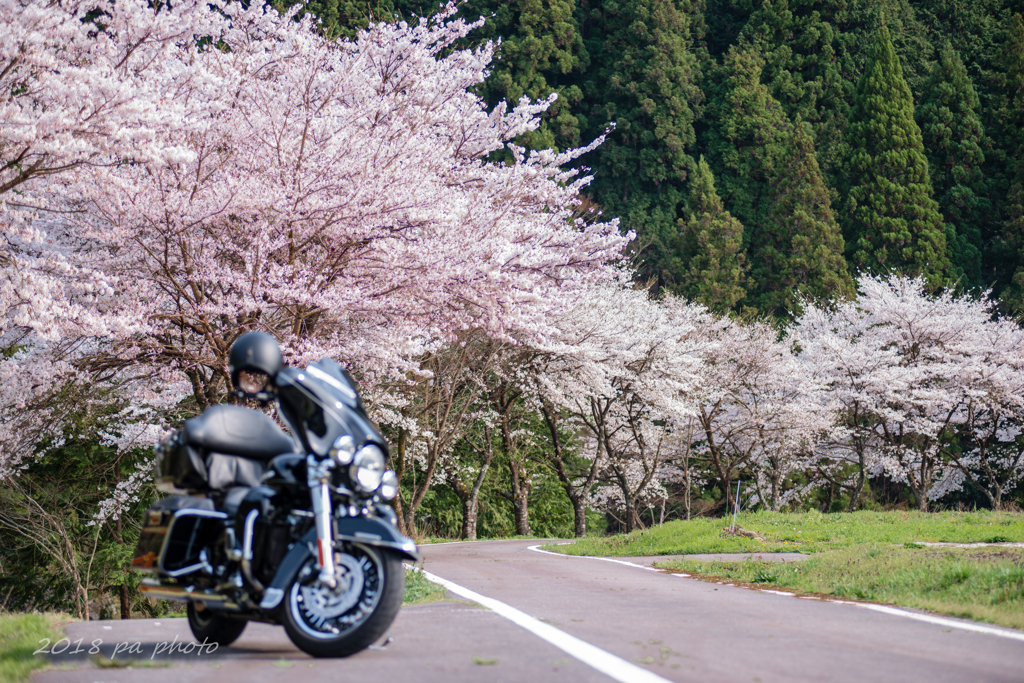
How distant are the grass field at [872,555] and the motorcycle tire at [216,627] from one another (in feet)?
15.5

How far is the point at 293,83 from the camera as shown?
1073 centimetres

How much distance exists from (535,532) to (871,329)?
588 inches

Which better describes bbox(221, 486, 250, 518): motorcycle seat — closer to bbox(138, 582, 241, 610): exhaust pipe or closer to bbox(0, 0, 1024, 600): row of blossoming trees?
bbox(138, 582, 241, 610): exhaust pipe

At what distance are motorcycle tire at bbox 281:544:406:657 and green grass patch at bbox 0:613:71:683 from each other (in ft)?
3.76

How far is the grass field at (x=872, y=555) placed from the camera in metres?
7.17

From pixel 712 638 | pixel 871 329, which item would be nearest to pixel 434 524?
pixel 871 329

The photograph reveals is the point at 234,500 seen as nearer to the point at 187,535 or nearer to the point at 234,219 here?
the point at 187,535

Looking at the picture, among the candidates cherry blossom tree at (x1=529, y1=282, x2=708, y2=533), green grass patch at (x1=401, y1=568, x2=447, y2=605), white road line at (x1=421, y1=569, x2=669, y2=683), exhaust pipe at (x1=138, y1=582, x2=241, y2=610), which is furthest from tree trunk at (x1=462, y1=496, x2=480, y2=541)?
exhaust pipe at (x1=138, y1=582, x2=241, y2=610)

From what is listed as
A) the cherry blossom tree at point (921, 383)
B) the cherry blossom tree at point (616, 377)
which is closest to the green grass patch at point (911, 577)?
the cherry blossom tree at point (616, 377)

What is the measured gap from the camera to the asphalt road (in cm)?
387

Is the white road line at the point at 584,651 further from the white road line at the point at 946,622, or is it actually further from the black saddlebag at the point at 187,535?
the white road line at the point at 946,622

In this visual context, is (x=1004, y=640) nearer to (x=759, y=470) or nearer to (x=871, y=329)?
(x=759, y=470)

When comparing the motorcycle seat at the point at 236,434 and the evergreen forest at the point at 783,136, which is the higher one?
the evergreen forest at the point at 783,136

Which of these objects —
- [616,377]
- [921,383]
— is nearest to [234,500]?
[616,377]
